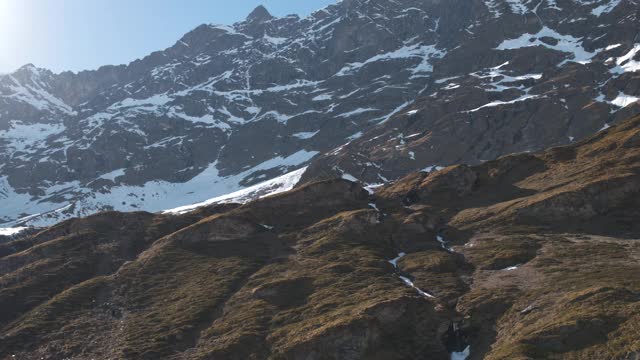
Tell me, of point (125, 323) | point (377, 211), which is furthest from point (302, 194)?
point (125, 323)

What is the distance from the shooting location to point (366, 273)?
11475 centimetres

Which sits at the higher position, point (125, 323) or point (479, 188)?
point (125, 323)

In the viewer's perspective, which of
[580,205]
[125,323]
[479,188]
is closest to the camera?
[125,323]

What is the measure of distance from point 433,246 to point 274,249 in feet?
101

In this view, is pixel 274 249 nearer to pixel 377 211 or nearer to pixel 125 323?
pixel 377 211

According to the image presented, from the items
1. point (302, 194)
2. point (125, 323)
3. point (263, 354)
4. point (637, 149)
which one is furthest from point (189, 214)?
point (637, 149)

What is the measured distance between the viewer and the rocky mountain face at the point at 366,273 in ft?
284

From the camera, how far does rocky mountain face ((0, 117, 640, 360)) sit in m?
86.6

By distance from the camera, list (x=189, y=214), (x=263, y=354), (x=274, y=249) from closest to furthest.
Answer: (x=263, y=354) → (x=274, y=249) → (x=189, y=214)

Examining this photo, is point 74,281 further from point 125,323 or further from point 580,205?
point 580,205

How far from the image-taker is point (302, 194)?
168 meters

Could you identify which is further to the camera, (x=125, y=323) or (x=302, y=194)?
(x=302, y=194)

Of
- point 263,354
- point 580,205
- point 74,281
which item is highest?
point 74,281

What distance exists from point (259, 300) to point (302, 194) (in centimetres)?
6072
